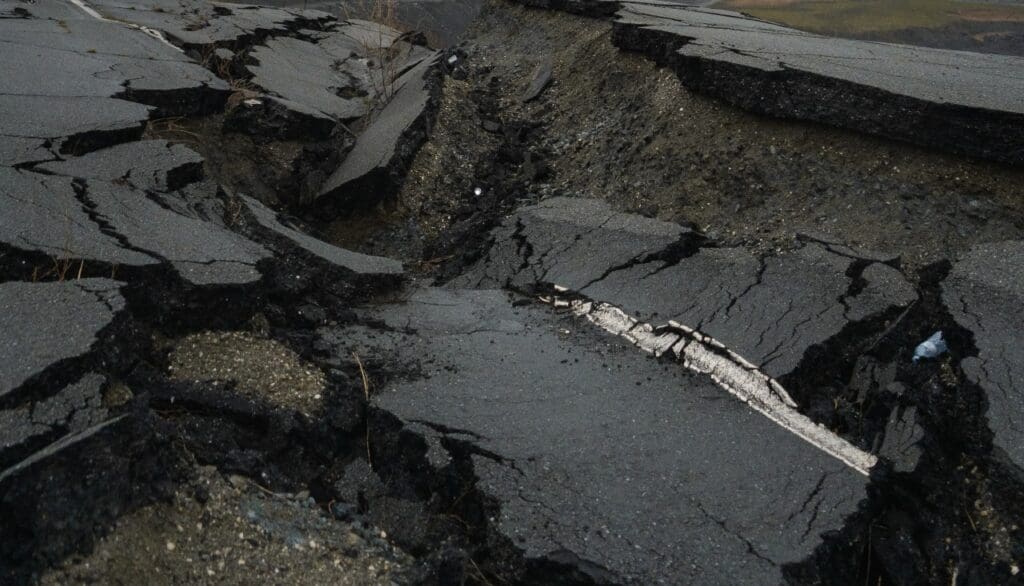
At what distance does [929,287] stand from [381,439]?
2.39m

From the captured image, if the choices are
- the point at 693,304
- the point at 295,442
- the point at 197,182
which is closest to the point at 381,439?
the point at 295,442

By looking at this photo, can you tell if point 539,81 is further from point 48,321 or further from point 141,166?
point 48,321

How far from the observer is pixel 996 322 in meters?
2.97

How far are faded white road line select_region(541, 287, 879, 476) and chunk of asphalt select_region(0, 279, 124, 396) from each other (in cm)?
196

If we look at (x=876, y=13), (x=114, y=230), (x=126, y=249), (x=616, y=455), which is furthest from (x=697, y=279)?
(x=876, y=13)

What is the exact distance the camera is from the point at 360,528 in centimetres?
238

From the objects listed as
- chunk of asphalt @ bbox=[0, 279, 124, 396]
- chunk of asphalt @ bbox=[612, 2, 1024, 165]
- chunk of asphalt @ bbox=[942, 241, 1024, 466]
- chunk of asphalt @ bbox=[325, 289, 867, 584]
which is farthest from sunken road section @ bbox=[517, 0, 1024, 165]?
chunk of asphalt @ bbox=[0, 279, 124, 396]

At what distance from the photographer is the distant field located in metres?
12.8

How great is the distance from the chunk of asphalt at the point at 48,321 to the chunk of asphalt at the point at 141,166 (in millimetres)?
1294

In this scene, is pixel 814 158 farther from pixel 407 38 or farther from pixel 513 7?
pixel 407 38

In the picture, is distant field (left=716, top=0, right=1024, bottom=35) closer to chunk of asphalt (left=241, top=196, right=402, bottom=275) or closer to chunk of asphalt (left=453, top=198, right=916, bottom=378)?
chunk of asphalt (left=453, top=198, right=916, bottom=378)

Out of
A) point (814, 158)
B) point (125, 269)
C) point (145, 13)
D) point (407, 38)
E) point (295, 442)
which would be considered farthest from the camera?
point (407, 38)

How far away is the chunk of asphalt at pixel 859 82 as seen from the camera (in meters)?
3.74

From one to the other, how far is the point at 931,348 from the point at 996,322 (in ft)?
0.91
